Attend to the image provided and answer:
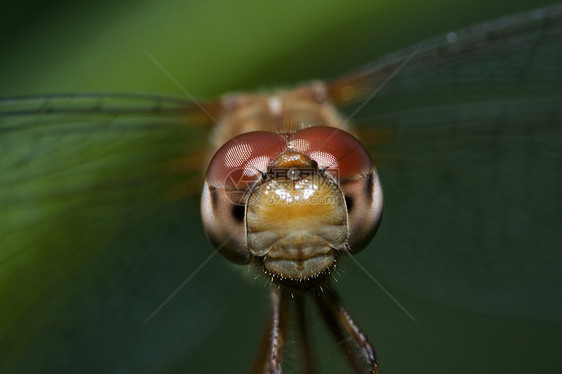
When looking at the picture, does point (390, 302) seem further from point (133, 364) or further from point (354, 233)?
point (354, 233)

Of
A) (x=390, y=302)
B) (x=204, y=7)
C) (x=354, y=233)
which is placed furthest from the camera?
(x=390, y=302)

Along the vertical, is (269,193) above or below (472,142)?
below

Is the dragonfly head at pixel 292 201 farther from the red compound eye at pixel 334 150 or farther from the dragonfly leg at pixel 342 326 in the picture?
the dragonfly leg at pixel 342 326

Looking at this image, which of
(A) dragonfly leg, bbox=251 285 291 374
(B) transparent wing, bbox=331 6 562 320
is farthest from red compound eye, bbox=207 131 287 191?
(B) transparent wing, bbox=331 6 562 320

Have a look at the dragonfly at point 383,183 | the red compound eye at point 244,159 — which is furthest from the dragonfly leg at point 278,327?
the dragonfly at point 383,183

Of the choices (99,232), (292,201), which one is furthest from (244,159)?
(99,232)

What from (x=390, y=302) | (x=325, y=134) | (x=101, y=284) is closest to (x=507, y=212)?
(x=390, y=302)

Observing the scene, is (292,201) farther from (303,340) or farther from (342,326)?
(303,340)

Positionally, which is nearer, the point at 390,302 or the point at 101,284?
the point at 101,284
